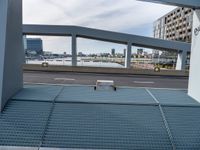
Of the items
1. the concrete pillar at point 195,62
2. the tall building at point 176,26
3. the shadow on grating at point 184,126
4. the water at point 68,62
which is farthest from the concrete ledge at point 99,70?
the tall building at point 176,26

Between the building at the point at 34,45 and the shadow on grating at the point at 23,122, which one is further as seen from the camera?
the building at the point at 34,45

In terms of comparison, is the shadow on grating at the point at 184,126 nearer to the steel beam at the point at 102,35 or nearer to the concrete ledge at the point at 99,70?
the concrete ledge at the point at 99,70

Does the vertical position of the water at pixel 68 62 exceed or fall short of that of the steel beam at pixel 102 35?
it falls short

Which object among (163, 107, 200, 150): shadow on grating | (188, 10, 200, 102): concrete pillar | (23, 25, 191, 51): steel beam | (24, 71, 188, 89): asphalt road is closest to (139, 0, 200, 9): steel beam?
(188, 10, 200, 102): concrete pillar

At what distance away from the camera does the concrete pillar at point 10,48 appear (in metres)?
5.19

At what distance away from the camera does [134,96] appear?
20.8 feet

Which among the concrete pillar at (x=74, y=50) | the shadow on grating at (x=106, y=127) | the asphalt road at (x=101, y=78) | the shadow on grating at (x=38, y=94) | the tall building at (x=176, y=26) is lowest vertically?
the asphalt road at (x=101, y=78)

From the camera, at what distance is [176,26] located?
369 feet

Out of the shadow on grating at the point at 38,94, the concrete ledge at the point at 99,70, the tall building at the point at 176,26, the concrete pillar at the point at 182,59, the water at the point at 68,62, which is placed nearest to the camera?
the shadow on grating at the point at 38,94

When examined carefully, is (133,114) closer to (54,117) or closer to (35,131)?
(54,117)

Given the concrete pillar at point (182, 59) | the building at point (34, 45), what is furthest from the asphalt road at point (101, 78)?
the building at point (34, 45)

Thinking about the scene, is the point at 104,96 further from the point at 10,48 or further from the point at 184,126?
the point at 10,48

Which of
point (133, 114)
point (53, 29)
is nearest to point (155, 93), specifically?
point (133, 114)

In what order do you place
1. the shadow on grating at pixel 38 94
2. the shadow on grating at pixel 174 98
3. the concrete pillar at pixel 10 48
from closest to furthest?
the concrete pillar at pixel 10 48, the shadow on grating at pixel 38 94, the shadow on grating at pixel 174 98
